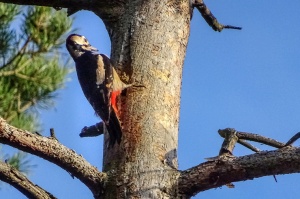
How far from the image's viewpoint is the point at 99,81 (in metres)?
2.67

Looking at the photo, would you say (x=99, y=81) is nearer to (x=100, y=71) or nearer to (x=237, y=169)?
(x=100, y=71)

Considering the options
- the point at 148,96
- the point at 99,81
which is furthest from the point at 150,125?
the point at 99,81

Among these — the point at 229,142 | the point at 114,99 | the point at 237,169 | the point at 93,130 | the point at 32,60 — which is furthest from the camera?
the point at 32,60

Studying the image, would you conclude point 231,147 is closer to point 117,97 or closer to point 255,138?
point 255,138

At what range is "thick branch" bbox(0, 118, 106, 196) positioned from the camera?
1779 millimetres

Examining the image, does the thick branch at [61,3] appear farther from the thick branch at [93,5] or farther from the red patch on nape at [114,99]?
the red patch on nape at [114,99]

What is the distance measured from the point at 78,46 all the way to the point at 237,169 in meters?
1.48

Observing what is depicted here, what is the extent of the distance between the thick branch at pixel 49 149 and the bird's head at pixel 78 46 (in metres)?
1.23

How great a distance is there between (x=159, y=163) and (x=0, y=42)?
8.09 ft

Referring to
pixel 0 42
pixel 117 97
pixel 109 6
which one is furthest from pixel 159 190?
pixel 0 42

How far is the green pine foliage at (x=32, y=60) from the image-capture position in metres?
4.19

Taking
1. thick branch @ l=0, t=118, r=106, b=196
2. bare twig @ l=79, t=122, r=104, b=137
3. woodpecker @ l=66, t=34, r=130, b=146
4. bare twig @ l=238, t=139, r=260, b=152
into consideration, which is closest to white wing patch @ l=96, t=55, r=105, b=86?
woodpecker @ l=66, t=34, r=130, b=146

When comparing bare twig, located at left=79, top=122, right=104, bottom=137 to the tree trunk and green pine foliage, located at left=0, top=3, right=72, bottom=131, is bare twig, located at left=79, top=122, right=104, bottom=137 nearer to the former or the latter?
the tree trunk

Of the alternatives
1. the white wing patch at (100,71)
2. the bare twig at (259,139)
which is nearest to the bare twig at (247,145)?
the bare twig at (259,139)
